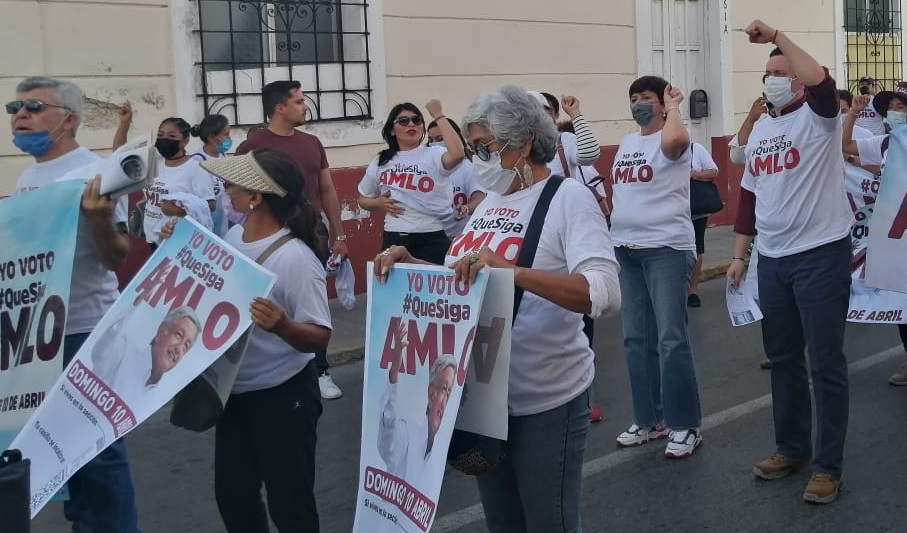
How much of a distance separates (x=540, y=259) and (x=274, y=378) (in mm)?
1057

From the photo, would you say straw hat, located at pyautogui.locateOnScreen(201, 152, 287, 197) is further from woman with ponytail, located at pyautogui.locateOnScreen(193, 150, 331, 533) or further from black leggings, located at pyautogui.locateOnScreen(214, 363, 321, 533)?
black leggings, located at pyautogui.locateOnScreen(214, 363, 321, 533)

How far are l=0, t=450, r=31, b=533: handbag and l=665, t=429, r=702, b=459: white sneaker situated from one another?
3877mm


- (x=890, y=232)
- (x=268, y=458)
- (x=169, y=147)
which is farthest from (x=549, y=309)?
(x=169, y=147)

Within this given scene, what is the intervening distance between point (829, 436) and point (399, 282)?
2508 mm

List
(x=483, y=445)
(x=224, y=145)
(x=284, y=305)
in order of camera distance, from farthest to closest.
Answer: (x=224, y=145) < (x=284, y=305) < (x=483, y=445)

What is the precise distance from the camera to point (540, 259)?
11.0 feet

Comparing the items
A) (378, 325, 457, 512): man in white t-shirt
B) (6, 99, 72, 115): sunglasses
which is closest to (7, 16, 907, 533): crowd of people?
(6, 99, 72, 115): sunglasses

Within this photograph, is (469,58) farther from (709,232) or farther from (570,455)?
(570,455)

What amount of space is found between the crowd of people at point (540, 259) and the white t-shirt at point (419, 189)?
0.04 ft

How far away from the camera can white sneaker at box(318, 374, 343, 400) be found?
24.5ft

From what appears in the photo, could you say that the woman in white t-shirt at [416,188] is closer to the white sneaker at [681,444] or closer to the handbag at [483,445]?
the white sneaker at [681,444]

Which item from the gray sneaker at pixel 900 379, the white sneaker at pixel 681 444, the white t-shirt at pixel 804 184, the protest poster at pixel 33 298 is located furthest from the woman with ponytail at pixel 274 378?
the gray sneaker at pixel 900 379

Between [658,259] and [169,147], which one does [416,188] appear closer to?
[169,147]

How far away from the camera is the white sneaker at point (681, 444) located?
570 cm
